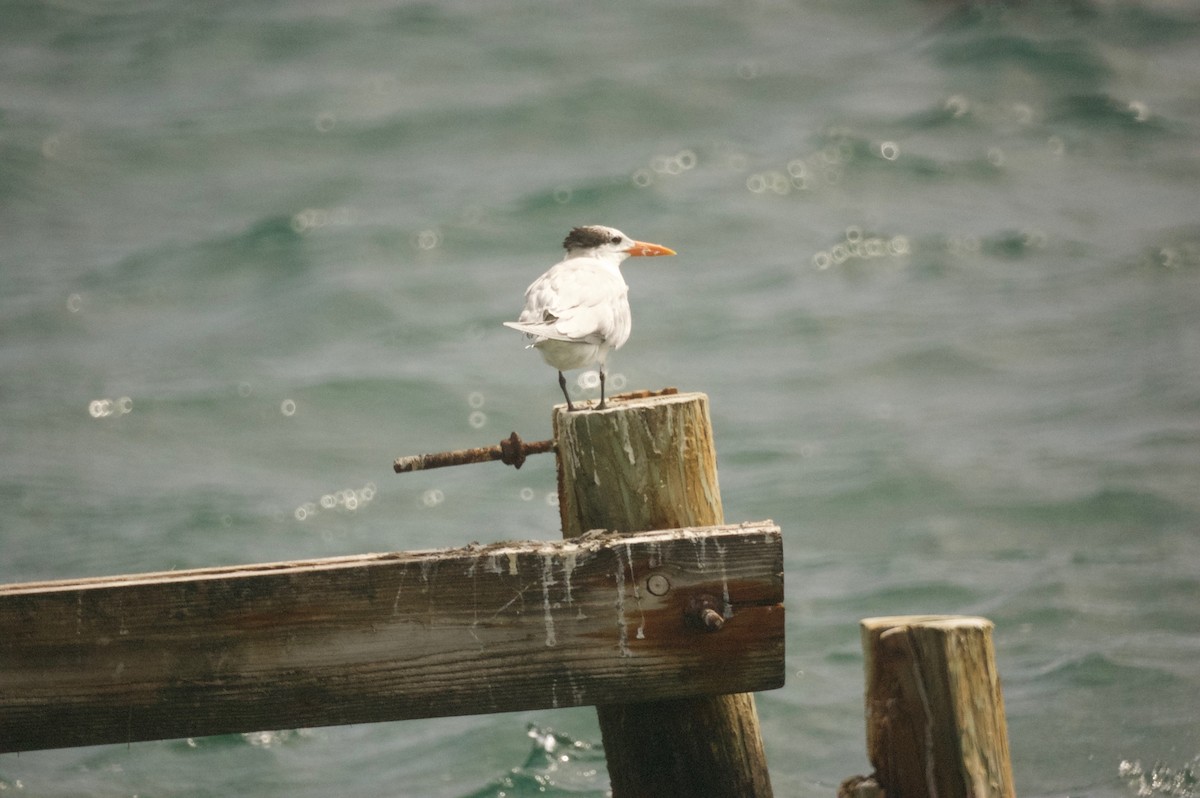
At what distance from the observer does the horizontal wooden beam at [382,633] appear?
2.95 meters

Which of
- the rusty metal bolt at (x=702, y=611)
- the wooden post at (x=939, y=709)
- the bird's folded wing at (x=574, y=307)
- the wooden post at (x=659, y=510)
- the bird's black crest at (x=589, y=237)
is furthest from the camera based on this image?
the bird's black crest at (x=589, y=237)

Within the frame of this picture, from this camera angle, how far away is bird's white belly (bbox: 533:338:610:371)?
433cm

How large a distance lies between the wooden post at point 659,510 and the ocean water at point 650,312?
3.02 meters

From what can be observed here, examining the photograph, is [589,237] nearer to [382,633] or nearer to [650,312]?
[382,633]

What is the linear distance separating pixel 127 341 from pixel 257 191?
4.02 m

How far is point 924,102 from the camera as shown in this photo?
61.0 feet

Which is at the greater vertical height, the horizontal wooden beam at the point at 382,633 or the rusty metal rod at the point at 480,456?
the rusty metal rod at the point at 480,456

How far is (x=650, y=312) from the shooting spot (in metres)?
14.2

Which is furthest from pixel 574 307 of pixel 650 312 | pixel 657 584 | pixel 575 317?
pixel 650 312

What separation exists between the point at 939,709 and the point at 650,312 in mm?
11512

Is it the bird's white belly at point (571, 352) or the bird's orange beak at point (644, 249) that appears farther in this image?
the bird's orange beak at point (644, 249)

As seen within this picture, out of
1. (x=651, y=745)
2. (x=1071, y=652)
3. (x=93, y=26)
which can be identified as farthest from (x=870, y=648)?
(x=93, y=26)

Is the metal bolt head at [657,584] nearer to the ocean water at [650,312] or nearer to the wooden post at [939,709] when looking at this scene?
the wooden post at [939,709]

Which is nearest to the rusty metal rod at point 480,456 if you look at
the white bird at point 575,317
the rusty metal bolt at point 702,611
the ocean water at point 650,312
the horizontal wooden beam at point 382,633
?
the white bird at point 575,317
